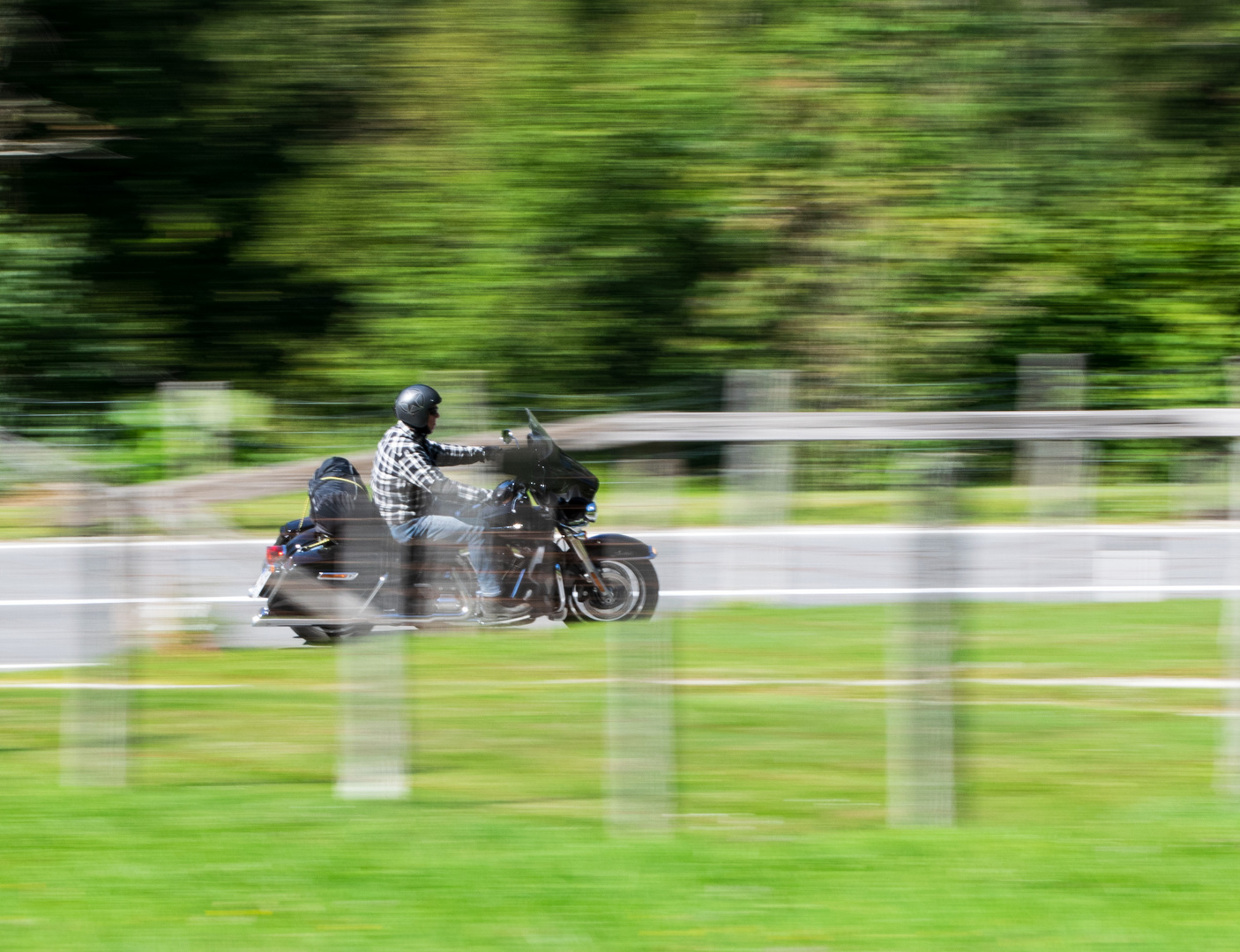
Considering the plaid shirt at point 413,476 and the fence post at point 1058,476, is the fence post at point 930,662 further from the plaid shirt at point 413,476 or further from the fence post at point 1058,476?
the fence post at point 1058,476

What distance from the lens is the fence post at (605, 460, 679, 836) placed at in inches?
184

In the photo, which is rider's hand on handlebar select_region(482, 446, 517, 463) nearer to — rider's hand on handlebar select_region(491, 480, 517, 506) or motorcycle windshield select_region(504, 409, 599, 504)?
motorcycle windshield select_region(504, 409, 599, 504)

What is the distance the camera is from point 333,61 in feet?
54.6

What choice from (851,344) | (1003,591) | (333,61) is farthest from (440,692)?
(333,61)

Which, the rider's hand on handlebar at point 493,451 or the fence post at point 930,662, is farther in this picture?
the rider's hand on handlebar at point 493,451

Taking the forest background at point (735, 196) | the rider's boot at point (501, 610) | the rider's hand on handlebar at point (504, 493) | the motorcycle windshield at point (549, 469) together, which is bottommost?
the rider's boot at point (501, 610)

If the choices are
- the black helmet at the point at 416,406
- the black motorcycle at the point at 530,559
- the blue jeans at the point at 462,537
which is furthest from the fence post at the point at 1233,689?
the black helmet at the point at 416,406

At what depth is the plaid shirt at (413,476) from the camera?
7906mm

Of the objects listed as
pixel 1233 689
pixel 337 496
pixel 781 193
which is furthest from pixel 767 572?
pixel 781 193

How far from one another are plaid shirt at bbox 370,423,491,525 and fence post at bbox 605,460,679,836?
130 inches

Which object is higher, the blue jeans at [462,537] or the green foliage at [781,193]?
the green foliage at [781,193]

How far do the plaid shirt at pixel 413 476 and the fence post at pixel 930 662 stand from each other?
12.2ft

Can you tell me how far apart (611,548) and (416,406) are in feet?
4.03

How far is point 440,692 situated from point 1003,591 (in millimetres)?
4174
